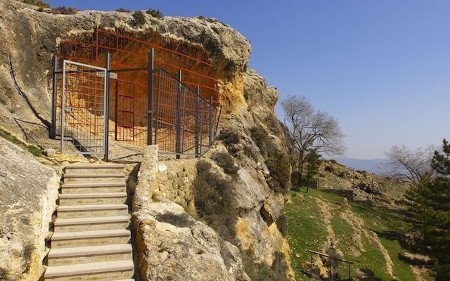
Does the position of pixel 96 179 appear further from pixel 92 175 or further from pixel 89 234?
pixel 89 234

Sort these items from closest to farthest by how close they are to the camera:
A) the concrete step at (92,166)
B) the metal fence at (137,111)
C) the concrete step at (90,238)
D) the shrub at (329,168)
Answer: the concrete step at (90,238) → the concrete step at (92,166) → the metal fence at (137,111) → the shrub at (329,168)

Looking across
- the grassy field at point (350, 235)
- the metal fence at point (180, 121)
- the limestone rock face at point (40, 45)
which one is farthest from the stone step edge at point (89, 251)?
the grassy field at point (350, 235)

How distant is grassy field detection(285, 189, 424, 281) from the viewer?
748 inches

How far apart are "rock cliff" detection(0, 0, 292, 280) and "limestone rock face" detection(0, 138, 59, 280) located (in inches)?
57.3

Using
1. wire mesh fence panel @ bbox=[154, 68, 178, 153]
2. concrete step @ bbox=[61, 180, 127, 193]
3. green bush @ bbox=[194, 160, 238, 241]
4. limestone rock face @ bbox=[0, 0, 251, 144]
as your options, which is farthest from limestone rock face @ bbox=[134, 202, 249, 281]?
wire mesh fence panel @ bbox=[154, 68, 178, 153]

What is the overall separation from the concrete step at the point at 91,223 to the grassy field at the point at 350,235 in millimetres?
10402

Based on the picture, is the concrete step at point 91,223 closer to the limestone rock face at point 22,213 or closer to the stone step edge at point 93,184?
the limestone rock face at point 22,213

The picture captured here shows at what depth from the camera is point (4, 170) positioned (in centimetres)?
585

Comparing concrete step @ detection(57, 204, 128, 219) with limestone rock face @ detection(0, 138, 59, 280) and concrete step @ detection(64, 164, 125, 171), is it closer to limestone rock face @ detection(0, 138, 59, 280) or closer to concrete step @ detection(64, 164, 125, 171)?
limestone rock face @ detection(0, 138, 59, 280)

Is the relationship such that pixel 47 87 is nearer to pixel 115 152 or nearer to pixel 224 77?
pixel 115 152

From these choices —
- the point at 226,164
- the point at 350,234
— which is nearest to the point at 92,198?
the point at 226,164

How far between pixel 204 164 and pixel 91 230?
5.29 m

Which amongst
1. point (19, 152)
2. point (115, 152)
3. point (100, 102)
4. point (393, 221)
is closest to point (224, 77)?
point (100, 102)

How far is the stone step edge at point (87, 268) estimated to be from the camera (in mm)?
5375
